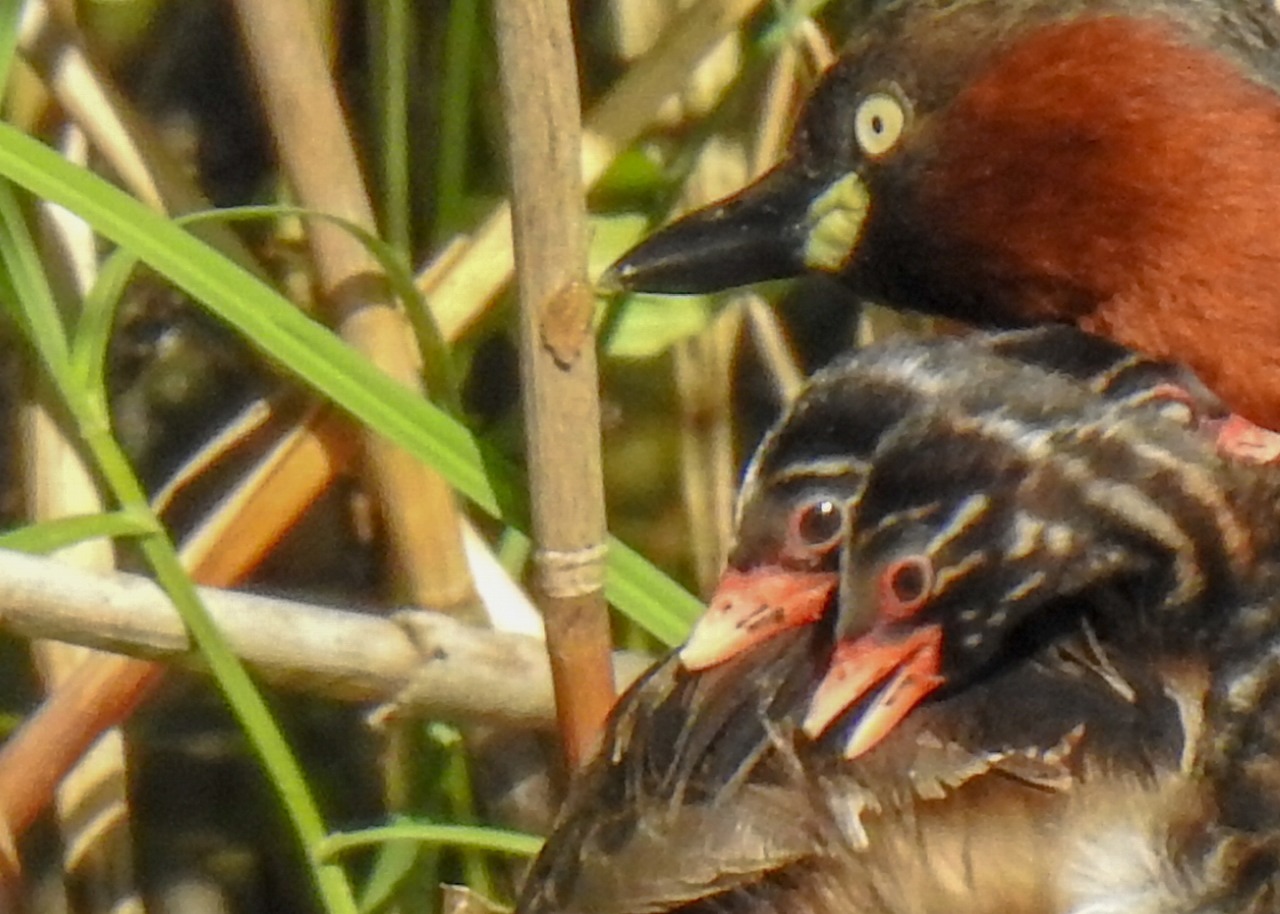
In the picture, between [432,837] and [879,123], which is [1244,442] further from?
[432,837]

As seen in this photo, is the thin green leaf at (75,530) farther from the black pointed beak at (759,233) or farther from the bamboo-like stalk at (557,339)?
the black pointed beak at (759,233)

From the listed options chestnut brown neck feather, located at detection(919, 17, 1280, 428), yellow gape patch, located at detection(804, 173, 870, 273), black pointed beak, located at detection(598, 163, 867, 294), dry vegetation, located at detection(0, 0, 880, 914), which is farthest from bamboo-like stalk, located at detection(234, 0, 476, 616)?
chestnut brown neck feather, located at detection(919, 17, 1280, 428)

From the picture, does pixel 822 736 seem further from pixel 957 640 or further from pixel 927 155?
pixel 927 155

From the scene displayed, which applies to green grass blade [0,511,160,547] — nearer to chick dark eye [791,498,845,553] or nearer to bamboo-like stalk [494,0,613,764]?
bamboo-like stalk [494,0,613,764]

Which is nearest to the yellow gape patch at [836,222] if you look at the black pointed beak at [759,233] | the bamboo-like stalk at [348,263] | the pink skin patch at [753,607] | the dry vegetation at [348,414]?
the black pointed beak at [759,233]

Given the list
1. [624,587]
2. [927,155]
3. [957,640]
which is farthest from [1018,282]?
[957,640]

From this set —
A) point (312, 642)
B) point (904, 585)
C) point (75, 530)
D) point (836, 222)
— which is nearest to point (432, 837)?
point (312, 642)
